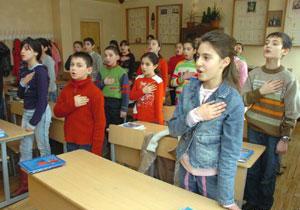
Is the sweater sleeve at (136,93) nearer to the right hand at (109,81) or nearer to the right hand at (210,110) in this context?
the right hand at (109,81)

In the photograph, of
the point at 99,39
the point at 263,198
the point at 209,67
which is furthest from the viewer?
the point at 99,39

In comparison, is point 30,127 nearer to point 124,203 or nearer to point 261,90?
point 124,203

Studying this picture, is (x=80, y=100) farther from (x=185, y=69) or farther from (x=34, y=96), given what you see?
(x=185, y=69)

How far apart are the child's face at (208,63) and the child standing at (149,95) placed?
1417 mm

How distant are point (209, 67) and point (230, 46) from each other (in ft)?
0.46

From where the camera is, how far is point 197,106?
4.33 ft

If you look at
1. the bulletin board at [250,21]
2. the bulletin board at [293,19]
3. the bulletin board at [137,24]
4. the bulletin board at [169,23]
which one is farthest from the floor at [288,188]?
the bulletin board at [137,24]

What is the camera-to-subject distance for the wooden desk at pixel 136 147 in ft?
5.74

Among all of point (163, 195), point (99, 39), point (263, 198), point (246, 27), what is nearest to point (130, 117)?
point (263, 198)

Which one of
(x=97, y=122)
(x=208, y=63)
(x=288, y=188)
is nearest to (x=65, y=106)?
(x=97, y=122)

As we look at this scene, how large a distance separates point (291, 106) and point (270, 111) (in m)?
0.15

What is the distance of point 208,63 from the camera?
125 centimetres

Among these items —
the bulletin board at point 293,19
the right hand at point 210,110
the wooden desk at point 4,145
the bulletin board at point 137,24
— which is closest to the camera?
the right hand at point 210,110

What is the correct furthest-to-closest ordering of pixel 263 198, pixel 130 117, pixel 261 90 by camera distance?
1. pixel 130 117
2. pixel 263 198
3. pixel 261 90
